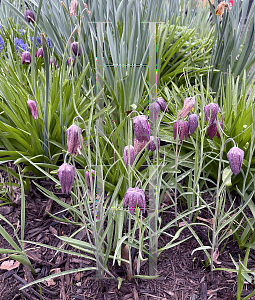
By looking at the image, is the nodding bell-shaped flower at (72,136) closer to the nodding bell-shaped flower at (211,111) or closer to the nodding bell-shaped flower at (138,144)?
the nodding bell-shaped flower at (138,144)

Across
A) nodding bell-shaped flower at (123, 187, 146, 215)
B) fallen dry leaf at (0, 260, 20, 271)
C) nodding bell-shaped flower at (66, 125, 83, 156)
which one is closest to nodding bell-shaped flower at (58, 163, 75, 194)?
nodding bell-shaped flower at (66, 125, 83, 156)

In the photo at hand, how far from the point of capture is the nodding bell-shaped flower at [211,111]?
44.6 inches

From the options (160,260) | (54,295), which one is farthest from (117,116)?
(54,295)

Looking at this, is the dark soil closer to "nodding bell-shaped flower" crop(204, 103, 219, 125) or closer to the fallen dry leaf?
the fallen dry leaf

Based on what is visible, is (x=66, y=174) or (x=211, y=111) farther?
(x=211, y=111)

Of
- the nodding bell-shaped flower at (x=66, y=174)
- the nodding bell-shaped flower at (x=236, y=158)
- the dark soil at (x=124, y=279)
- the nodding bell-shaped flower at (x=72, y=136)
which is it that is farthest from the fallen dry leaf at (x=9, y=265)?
the nodding bell-shaped flower at (x=236, y=158)

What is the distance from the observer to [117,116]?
1849 millimetres

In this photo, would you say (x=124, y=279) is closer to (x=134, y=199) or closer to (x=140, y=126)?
(x=134, y=199)

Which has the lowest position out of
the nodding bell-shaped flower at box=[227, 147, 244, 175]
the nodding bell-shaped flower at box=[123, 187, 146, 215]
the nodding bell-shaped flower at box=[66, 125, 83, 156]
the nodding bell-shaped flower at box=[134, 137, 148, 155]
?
the nodding bell-shaped flower at box=[123, 187, 146, 215]

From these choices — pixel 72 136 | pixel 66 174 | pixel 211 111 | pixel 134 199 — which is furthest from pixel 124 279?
pixel 211 111

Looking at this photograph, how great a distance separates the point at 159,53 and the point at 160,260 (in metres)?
1.61

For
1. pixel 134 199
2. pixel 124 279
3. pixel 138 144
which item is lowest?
pixel 124 279

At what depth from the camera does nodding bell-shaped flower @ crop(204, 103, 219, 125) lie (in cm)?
113

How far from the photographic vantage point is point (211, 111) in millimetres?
1148
